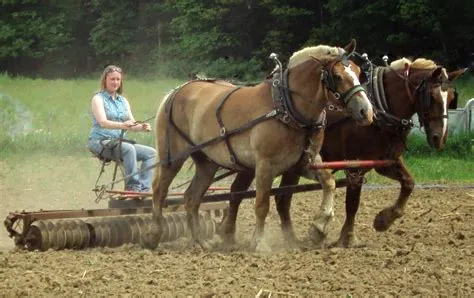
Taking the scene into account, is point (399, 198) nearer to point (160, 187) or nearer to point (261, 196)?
point (261, 196)

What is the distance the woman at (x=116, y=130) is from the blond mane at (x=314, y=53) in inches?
68.9

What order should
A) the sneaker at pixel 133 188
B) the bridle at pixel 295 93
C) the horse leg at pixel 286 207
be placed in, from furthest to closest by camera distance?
the sneaker at pixel 133 188
the horse leg at pixel 286 207
the bridle at pixel 295 93

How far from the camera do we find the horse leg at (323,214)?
31.6ft

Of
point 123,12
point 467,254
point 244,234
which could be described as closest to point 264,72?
point 123,12

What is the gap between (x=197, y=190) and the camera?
10625mm

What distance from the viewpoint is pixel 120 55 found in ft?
111

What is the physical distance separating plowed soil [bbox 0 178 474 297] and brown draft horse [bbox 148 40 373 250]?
0.56 meters

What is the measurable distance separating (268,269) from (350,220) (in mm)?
1974

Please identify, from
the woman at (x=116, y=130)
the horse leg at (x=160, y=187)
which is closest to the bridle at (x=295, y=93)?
the horse leg at (x=160, y=187)

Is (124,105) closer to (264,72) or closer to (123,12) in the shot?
(264,72)

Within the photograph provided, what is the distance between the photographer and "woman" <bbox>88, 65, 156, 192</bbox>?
426 inches

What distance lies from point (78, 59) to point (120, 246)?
24.3 m

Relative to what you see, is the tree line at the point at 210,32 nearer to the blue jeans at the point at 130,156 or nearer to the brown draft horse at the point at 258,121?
the blue jeans at the point at 130,156

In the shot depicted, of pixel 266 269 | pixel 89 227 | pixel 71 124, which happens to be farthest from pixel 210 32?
pixel 266 269
